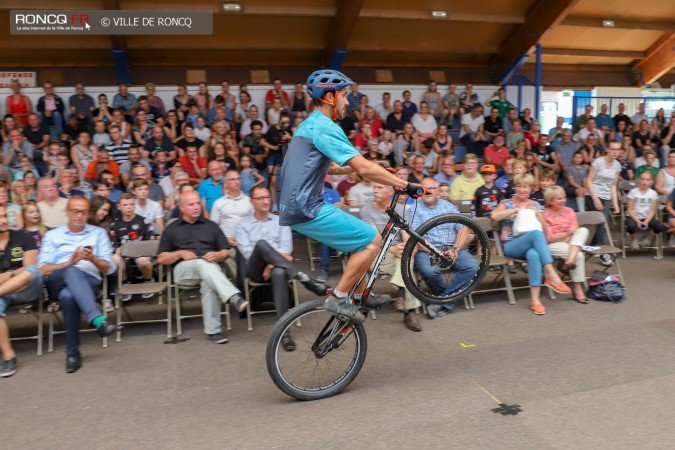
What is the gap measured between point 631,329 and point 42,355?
15.1ft

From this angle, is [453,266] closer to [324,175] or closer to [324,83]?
[324,175]

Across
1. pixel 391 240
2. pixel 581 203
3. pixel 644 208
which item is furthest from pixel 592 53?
pixel 391 240

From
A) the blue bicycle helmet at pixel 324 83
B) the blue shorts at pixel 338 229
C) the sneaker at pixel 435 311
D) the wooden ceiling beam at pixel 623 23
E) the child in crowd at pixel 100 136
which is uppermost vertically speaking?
the wooden ceiling beam at pixel 623 23

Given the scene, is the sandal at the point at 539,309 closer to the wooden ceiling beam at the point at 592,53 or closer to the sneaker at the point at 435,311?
the sneaker at the point at 435,311

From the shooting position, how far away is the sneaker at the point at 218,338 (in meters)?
4.40

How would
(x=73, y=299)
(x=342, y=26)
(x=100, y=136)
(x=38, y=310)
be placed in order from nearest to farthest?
(x=73, y=299)
(x=38, y=310)
(x=100, y=136)
(x=342, y=26)

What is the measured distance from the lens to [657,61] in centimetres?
1364

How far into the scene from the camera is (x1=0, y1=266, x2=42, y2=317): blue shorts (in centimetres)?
410

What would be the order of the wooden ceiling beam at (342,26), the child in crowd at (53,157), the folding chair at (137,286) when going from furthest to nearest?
the wooden ceiling beam at (342,26) < the child in crowd at (53,157) < the folding chair at (137,286)

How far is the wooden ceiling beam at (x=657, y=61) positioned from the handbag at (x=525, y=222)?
34.9ft

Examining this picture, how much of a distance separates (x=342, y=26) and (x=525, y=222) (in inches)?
259

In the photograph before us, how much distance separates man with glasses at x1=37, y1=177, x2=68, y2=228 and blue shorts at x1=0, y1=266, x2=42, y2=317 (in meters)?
1.52

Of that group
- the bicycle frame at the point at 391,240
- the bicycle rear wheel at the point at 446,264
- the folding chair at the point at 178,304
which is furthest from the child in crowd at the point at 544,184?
the folding chair at the point at 178,304

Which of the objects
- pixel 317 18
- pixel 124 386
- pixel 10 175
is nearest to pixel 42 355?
pixel 124 386
